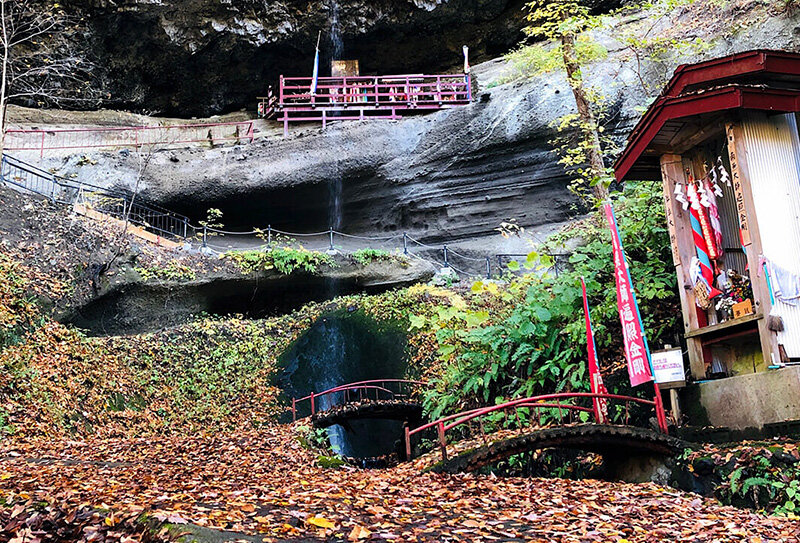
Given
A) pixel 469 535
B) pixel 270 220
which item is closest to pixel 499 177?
pixel 270 220

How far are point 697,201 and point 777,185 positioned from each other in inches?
48.4

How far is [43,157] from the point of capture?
24.4 meters

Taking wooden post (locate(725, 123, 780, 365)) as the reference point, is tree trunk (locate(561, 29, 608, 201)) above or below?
above

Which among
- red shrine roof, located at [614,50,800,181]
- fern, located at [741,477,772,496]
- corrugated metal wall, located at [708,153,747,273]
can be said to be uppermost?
red shrine roof, located at [614,50,800,181]

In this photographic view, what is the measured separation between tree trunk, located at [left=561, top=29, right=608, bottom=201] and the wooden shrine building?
2.30 meters

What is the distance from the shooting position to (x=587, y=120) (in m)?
13.5

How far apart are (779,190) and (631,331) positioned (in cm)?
268

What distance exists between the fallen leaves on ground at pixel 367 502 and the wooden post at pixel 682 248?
7.35 ft

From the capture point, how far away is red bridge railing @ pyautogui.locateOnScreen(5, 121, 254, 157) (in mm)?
25031

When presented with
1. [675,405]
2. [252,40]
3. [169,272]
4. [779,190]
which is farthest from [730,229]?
[252,40]

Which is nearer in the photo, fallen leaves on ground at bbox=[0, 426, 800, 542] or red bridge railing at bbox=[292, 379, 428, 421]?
fallen leaves on ground at bbox=[0, 426, 800, 542]

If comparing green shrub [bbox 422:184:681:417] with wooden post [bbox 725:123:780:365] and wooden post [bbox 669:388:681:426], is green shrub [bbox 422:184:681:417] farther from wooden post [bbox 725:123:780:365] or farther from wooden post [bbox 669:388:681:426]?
wooden post [bbox 725:123:780:365]

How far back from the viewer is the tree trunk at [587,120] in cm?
1261

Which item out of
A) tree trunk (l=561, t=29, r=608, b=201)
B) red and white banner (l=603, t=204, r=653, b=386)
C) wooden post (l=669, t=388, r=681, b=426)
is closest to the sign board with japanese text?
wooden post (l=669, t=388, r=681, b=426)
